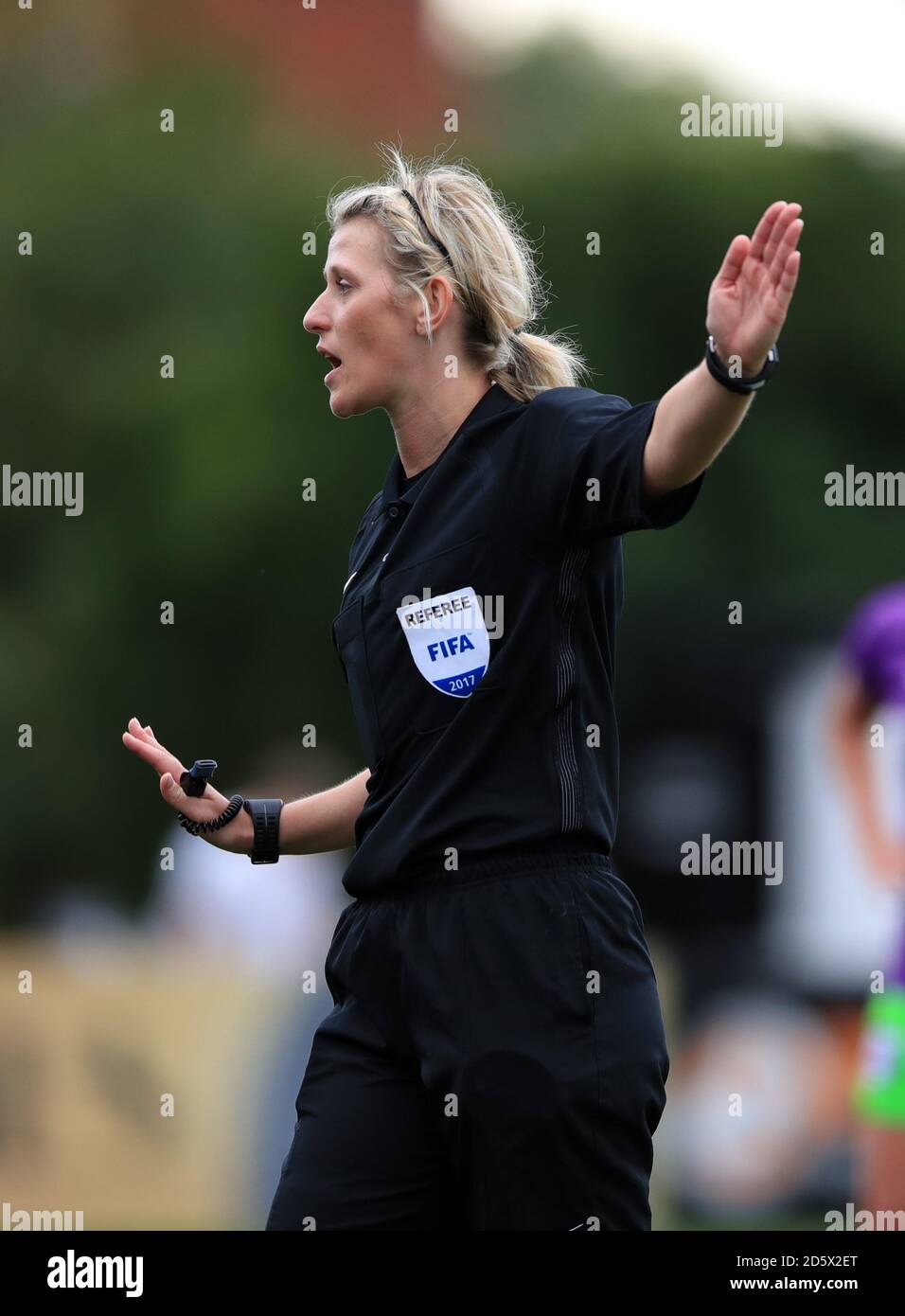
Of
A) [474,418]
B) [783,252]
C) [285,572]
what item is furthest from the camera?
[285,572]

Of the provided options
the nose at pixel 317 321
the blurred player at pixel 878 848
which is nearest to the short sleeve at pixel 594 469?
the nose at pixel 317 321

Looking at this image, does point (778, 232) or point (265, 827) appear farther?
point (265, 827)

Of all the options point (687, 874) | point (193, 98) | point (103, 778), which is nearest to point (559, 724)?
point (687, 874)

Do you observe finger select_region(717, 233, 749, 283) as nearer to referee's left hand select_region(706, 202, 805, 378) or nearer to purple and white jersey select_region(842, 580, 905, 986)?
referee's left hand select_region(706, 202, 805, 378)

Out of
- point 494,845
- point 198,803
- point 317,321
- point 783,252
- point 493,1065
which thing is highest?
point 317,321

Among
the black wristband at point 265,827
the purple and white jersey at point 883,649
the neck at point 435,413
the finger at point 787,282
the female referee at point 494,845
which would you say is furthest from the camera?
the purple and white jersey at point 883,649

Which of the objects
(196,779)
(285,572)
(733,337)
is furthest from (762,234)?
(285,572)

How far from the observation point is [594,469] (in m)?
3.22

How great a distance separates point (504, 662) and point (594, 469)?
37cm

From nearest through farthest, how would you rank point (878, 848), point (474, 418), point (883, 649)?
1. point (474, 418)
2. point (883, 649)
3. point (878, 848)

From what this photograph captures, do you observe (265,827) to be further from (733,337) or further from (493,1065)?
(733,337)

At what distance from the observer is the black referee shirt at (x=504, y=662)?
11.0 ft

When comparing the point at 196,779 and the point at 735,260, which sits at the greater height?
the point at 735,260

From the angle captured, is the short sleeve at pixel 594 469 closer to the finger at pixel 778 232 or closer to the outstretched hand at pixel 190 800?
the finger at pixel 778 232
